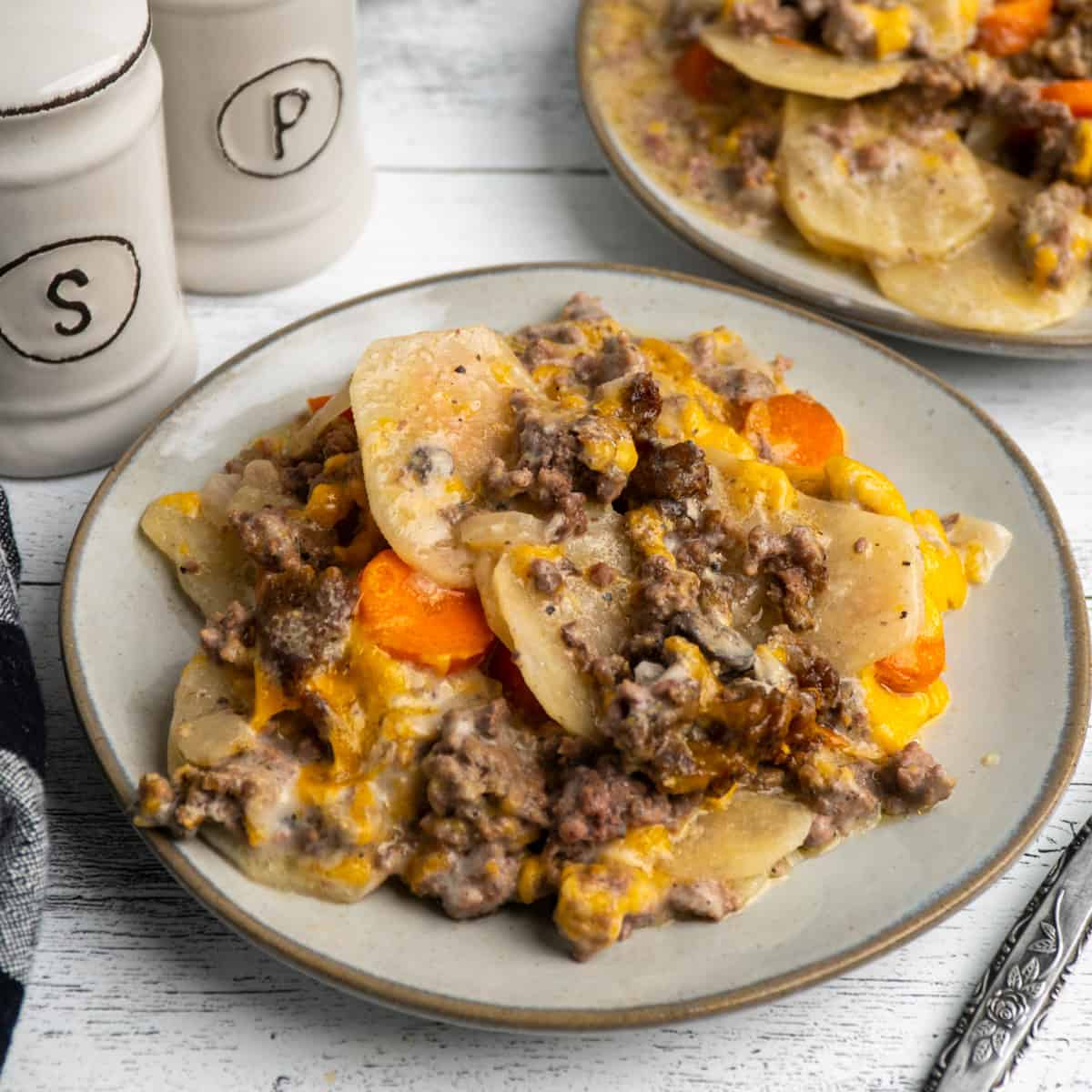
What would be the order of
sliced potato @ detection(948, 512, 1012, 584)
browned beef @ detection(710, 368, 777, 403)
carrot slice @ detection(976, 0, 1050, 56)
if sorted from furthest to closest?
carrot slice @ detection(976, 0, 1050, 56), browned beef @ detection(710, 368, 777, 403), sliced potato @ detection(948, 512, 1012, 584)

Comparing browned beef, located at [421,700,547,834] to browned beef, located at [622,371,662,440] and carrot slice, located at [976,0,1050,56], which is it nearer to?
browned beef, located at [622,371,662,440]

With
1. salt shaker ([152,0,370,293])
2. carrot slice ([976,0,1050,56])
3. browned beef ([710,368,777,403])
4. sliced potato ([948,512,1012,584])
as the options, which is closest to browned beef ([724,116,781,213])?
carrot slice ([976,0,1050,56])

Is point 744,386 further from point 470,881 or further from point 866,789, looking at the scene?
point 470,881

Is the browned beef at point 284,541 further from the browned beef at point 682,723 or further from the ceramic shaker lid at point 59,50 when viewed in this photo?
the ceramic shaker lid at point 59,50

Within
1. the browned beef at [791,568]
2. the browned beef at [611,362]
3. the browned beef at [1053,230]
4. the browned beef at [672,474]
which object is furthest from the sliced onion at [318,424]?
the browned beef at [1053,230]

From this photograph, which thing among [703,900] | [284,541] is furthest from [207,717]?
[703,900]

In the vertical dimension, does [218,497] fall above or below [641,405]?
below

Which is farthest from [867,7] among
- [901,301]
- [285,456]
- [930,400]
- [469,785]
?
[469,785]
